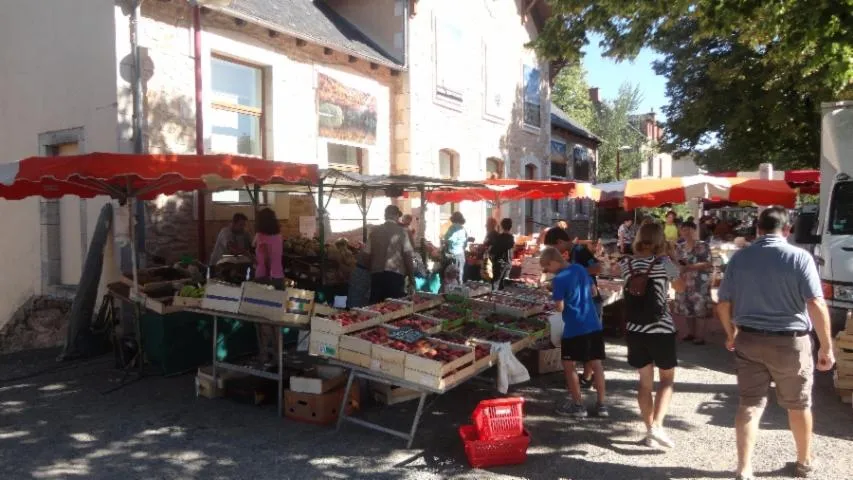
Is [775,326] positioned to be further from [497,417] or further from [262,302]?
[262,302]

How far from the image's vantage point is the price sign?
16.1 ft

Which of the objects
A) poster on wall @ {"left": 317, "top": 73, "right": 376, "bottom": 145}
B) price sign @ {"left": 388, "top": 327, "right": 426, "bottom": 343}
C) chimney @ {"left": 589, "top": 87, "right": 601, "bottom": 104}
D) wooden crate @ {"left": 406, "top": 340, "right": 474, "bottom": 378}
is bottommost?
wooden crate @ {"left": 406, "top": 340, "right": 474, "bottom": 378}

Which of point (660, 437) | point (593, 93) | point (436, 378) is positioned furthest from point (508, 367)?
point (593, 93)

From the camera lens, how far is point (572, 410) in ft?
17.5

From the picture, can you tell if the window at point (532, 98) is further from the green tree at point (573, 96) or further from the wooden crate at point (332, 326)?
the green tree at point (573, 96)

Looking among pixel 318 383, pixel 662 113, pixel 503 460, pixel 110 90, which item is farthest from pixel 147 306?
pixel 662 113

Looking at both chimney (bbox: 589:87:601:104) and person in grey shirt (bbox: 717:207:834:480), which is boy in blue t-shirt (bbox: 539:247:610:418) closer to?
person in grey shirt (bbox: 717:207:834:480)

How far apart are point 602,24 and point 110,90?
6768 mm

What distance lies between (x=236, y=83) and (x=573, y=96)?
89.9ft

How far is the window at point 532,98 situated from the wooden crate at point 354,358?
13.6m

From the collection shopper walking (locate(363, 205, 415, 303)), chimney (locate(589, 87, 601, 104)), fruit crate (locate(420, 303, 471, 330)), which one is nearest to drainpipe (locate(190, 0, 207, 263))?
shopper walking (locate(363, 205, 415, 303))

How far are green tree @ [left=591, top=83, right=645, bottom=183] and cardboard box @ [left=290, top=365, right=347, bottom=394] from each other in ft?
105

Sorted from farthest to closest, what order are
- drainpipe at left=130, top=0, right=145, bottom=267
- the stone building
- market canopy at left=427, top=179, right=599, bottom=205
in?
market canopy at left=427, top=179, right=599, bottom=205
the stone building
drainpipe at left=130, top=0, right=145, bottom=267

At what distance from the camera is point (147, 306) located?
6.49m
